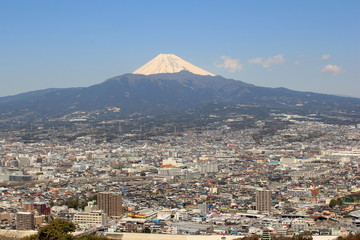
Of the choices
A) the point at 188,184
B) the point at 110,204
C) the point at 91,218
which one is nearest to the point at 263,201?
the point at 110,204

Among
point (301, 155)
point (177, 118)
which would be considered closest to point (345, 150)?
point (301, 155)

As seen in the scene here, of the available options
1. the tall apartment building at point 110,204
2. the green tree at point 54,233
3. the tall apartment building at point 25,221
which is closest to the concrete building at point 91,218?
the tall apartment building at point 110,204

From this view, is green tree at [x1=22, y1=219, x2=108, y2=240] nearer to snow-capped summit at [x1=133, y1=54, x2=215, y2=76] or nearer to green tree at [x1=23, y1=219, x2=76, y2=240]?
green tree at [x1=23, y1=219, x2=76, y2=240]

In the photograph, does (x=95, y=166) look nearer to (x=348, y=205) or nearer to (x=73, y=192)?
(x=73, y=192)

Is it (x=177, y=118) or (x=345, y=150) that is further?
(x=177, y=118)

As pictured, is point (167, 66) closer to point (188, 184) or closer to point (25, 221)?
point (188, 184)

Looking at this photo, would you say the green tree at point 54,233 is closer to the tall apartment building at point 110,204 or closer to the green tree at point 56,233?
the green tree at point 56,233

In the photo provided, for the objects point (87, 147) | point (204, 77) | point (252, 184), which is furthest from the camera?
point (204, 77)

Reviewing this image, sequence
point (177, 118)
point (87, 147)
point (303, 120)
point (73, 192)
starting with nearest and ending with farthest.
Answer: point (73, 192) → point (87, 147) → point (303, 120) → point (177, 118)
